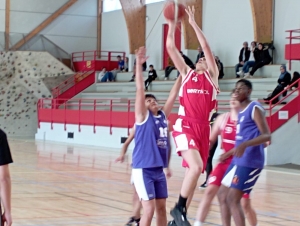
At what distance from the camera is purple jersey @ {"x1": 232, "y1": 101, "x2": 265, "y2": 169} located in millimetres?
6580

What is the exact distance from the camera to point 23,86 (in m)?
33.4

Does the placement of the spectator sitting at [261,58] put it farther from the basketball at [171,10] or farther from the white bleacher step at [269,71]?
the basketball at [171,10]

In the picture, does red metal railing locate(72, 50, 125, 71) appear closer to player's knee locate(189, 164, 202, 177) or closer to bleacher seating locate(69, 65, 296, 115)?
bleacher seating locate(69, 65, 296, 115)

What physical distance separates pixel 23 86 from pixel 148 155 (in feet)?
90.7

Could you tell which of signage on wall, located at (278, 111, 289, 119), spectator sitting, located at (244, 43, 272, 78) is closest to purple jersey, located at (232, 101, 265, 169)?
signage on wall, located at (278, 111, 289, 119)

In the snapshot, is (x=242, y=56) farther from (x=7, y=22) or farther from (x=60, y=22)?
(x=7, y=22)

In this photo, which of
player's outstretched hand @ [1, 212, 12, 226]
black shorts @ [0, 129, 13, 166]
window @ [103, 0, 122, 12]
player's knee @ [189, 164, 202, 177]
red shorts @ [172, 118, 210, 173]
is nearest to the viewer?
black shorts @ [0, 129, 13, 166]

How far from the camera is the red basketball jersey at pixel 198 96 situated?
305 inches

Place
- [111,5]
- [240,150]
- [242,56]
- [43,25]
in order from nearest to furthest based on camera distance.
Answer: [240,150] < [242,56] < [43,25] < [111,5]

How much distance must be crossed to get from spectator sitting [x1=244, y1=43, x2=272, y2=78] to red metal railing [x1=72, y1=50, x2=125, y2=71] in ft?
37.2

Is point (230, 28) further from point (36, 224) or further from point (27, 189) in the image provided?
point (36, 224)

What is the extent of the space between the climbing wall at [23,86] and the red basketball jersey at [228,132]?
2670cm

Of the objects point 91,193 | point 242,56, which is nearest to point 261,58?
point 242,56

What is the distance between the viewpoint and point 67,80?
110 feet
